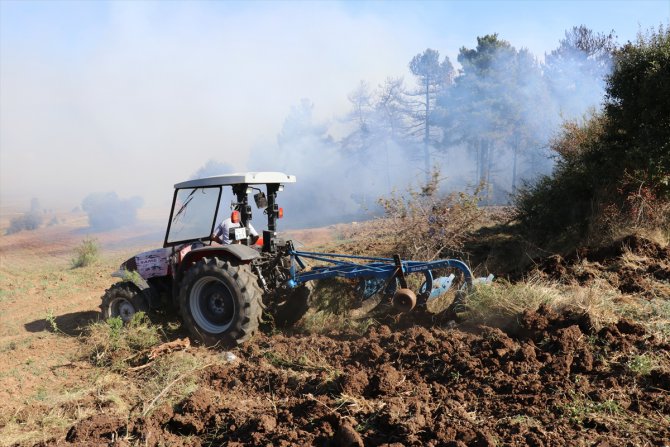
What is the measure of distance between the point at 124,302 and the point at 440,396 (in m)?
4.67

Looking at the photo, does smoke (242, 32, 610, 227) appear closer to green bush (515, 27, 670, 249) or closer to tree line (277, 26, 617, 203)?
tree line (277, 26, 617, 203)

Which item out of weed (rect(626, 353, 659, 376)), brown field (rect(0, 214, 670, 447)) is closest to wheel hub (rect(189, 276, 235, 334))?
brown field (rect(0, 214, 670, 447))

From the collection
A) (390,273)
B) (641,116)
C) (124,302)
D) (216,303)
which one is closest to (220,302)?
(216,303)

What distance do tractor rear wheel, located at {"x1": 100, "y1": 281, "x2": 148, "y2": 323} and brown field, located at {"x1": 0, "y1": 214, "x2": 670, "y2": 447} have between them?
1.24ft

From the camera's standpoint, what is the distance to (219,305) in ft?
20.9

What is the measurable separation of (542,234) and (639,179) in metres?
2.24

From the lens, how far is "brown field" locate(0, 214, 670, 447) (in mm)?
3564

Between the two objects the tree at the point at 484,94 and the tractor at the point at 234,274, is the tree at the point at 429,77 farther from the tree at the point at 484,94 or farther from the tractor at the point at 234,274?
the tractor at the point at 234,274

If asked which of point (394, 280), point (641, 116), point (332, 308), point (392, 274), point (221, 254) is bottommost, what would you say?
point (332, 308)

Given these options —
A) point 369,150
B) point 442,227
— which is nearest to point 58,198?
point 369,150

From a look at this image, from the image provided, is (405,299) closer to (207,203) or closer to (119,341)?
(207,203)

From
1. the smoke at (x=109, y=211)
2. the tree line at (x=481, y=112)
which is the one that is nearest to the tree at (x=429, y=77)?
the tree line at (x=481, y=112)

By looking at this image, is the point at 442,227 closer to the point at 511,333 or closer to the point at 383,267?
the point at 383,267

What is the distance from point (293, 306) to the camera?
22.8ft
